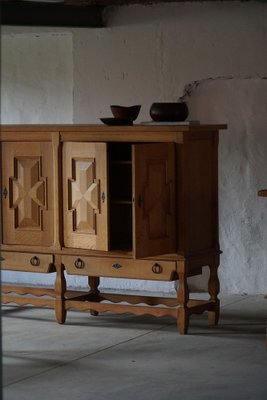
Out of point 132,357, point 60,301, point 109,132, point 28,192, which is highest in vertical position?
point 109,132

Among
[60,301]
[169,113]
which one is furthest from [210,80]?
[60,301]

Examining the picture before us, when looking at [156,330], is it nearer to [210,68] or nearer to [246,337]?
[246,337]

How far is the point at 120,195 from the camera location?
6199 mm

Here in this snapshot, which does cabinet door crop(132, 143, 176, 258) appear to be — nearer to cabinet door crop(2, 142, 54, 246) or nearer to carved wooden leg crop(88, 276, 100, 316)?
cabinet door crop(2, 142, 54, 246)

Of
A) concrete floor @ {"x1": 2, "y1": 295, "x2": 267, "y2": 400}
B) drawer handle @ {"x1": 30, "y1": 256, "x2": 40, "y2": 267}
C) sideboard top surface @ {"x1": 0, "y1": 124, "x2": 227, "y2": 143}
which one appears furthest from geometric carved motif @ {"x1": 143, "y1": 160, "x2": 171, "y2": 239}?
drawer handle @ {"x1": 30, "y1": 256, "x2": 40, "y2": 267}

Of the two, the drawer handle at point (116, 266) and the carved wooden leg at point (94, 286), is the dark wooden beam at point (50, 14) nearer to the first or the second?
the carved wooden leg at point (94, 286)

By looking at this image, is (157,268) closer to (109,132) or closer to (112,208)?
(112,208)

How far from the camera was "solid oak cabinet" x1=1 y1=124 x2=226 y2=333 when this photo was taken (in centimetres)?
562

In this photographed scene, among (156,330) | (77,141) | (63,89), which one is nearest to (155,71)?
(63,89)

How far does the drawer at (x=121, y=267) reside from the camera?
571 centimetres

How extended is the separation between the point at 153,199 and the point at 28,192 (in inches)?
38.3

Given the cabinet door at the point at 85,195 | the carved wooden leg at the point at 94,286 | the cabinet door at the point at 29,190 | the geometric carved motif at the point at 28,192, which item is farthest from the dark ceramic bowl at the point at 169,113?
the carved wooden leg at the point at 94,286

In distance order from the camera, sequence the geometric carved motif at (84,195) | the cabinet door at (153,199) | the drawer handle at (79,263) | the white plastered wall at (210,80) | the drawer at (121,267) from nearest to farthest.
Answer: the cabinet door at (153,199)
the drawer at (121,267)
the geometric carved motif at (84,195)
the drawer handle at (79,263)
the white plastered wall at (210,80)

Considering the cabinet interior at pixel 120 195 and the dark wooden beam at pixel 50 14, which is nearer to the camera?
the cabinet interior at pixel 120 195
